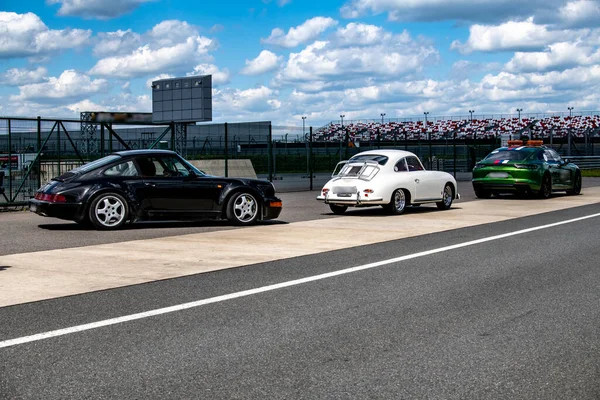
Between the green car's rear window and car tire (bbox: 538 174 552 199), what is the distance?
844mm

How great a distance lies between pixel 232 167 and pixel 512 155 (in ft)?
31.3

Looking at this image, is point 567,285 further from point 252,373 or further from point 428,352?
point 252,373

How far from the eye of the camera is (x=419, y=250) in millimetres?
10898

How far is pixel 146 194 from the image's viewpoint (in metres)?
13.8

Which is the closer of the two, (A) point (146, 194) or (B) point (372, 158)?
(A) point (146, 194)

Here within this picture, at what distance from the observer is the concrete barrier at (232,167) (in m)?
27.7

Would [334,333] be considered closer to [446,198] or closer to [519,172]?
[446,198]

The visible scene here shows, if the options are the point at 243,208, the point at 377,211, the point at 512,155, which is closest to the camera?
the point at 243,208

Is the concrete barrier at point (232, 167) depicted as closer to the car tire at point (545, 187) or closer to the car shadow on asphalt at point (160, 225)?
the car tire at point (545, 187)

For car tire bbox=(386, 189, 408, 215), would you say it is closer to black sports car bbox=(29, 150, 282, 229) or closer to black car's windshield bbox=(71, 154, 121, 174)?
black sports car bbox=(29, 150, 282, 229)

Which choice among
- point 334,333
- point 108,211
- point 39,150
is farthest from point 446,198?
point 334,333

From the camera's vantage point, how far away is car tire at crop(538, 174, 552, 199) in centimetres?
2269

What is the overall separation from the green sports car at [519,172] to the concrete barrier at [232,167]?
839cm

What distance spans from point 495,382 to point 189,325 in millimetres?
2445
